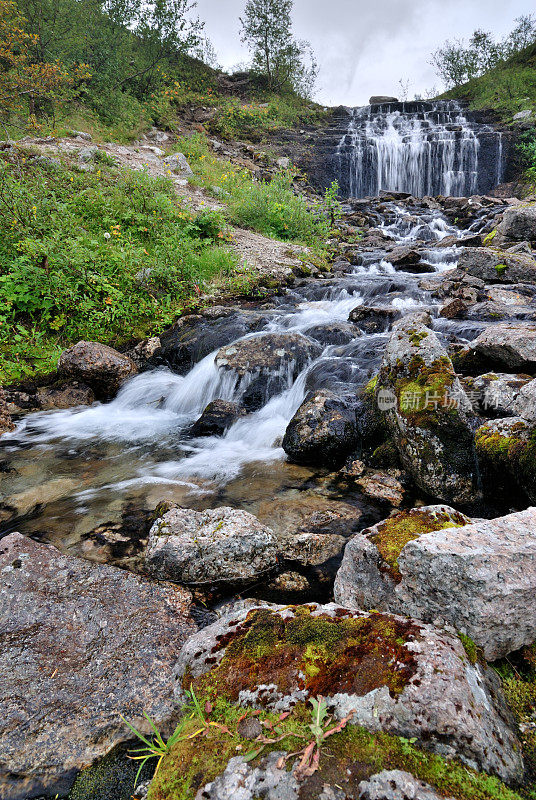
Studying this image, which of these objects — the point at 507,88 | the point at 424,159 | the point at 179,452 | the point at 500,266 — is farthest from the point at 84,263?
the point at 507,88

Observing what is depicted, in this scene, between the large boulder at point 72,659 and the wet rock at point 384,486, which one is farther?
the wet rock at point 384,486

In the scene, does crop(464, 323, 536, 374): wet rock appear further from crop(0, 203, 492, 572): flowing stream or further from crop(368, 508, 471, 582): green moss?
crop(368, 508, 471, 582): green moss

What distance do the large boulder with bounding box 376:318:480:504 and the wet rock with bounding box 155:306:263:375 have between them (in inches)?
182

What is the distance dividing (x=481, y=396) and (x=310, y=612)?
381 cm

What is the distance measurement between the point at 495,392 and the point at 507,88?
34.6m

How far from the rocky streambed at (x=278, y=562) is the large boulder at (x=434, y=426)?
22mm

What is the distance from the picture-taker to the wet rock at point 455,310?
324 inches

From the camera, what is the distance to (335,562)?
10.8ft

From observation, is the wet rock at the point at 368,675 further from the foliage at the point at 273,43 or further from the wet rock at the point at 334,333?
the foliage at the point at 273,43

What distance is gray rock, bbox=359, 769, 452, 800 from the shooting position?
1.13 meters

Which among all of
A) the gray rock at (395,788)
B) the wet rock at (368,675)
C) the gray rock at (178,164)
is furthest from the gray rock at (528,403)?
→ the gray rock at (178,164)

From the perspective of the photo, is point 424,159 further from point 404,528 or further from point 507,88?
point 404,528

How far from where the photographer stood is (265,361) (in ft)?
23.7

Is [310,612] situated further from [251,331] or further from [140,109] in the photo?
[140,109]
